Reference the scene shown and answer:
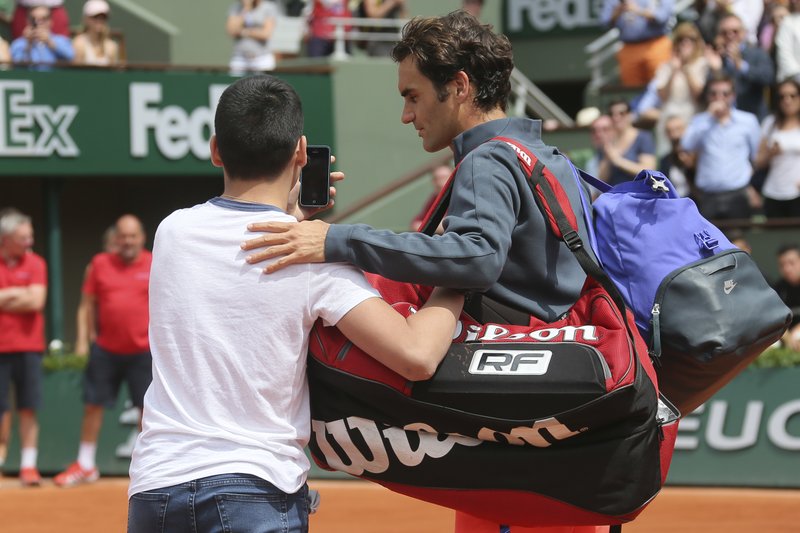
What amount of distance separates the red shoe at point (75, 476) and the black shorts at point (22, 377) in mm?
579

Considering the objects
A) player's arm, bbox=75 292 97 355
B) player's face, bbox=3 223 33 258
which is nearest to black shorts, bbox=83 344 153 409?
player's arm, bbox=75 292 97 355

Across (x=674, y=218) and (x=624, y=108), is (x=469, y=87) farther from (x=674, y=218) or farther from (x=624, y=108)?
(x=624, y=108)

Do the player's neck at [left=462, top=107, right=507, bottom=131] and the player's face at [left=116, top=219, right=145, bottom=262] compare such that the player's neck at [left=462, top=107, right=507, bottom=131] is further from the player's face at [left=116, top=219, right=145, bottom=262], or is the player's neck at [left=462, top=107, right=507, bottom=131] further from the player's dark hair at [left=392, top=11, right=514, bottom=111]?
the player's face at [left=116, top=219, right=145, bottom=262]

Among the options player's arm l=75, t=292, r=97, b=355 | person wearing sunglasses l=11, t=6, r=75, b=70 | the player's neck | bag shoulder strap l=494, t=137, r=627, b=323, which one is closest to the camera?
bag shoulder strap l=494, t=137, r=627, b=323

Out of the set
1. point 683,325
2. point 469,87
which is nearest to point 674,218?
point 683,325

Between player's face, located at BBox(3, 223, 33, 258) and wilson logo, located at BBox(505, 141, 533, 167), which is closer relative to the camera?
wilson logo, located at BBox(505, 141, 533, 167)

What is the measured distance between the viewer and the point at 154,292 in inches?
117

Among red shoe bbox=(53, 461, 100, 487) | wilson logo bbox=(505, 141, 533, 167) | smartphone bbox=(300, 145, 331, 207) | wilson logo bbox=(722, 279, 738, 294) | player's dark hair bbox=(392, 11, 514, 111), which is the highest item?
player's dark hair bbox=(392, 11, 514, 111)

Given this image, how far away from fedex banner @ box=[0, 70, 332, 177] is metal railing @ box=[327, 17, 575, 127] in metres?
1.05

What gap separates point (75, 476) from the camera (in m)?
10.4

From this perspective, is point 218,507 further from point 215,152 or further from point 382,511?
point 382,511

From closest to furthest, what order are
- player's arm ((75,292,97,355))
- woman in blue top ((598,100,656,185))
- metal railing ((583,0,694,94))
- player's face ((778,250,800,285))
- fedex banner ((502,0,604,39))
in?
player's face ((778,250,800,285)), player's arm ((75,292,97,355)), woman in blue top ((598,100,656,185)), metal railing ((583,0,694,94)), fedex banner ((502,0,604,39))

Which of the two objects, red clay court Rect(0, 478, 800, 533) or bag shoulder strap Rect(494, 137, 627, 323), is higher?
bag shoulder strap Rect(494, 137, 627, 323)

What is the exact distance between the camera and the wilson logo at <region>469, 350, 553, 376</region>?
116 inches
